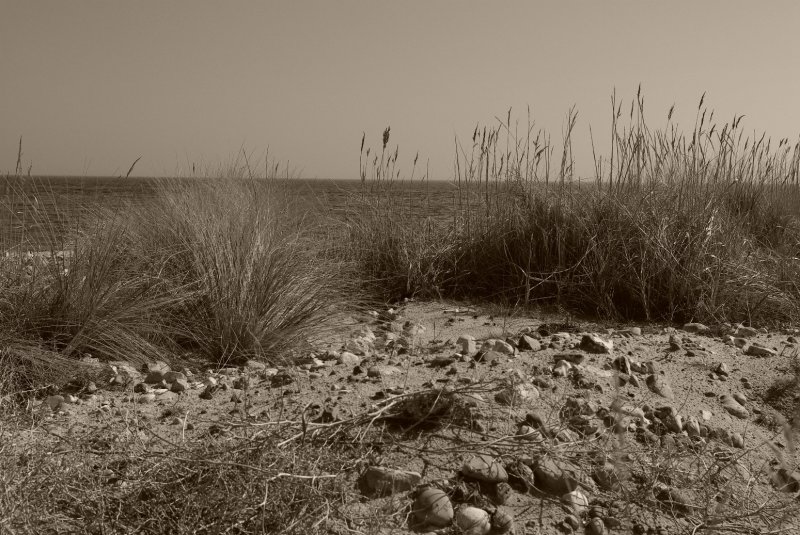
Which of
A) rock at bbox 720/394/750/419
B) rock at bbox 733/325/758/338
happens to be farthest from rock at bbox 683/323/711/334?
rock at bbox 720/394/750/419

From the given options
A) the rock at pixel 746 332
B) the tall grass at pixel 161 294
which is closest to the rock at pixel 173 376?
the tall grass at pixel 161 294

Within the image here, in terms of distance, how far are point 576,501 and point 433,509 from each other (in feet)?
1.43

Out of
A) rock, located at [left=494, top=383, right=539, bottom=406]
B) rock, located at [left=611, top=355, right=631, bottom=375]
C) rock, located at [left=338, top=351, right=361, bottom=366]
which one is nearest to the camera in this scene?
rock, located at [left=494, top=383, right=539, bottom=406]

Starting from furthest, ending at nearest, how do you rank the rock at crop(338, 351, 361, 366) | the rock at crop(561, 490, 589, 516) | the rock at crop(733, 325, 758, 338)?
the rock at crop(733, 325, 758, 338)
the rock at crop(338, 351, 361, 366)
the rock at crop(561, 490, 589, 516)

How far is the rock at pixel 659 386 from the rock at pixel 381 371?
1071mm

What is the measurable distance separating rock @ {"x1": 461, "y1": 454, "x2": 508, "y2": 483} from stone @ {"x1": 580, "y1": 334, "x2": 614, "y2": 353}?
4.18 feet

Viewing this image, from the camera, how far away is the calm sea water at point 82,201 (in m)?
3.43

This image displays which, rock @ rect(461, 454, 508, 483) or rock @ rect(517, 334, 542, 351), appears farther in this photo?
rock @ rect(517, 334, 542, 351)

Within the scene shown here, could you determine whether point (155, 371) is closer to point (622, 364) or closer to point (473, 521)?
point (473, 521)

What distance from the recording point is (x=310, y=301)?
357cm

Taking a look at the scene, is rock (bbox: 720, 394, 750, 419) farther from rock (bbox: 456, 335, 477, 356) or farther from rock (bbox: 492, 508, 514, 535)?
rock (bbox: 492, 508, 514, 535)

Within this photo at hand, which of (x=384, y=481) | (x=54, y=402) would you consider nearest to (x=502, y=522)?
(x=384, y=481)

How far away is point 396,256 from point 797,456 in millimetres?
3045

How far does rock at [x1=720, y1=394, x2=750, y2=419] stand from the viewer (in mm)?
2627
